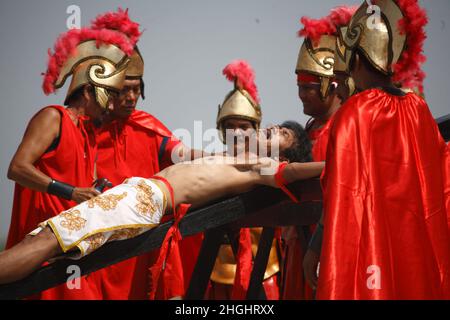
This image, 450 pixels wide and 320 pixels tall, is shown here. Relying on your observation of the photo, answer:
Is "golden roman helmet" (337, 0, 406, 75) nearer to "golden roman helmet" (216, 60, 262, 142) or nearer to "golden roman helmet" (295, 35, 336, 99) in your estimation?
"golden roman helmet" (295, 35, 336, 99)

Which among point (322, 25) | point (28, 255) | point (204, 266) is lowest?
point (28, 255)

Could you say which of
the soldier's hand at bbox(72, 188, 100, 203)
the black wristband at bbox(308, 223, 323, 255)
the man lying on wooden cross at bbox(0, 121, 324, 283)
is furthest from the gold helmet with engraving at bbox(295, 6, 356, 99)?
the black wristband at bbox(308, 223, 323, 255)

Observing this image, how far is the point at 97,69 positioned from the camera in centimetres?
495

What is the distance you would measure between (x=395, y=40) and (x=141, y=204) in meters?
1.56

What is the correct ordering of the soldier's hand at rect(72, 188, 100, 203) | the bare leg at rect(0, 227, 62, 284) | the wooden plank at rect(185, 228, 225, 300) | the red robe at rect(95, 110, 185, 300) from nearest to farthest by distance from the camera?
the bare leg at rect(0, 227, 62, 284) → the soldier's hand at rect(72, 188, 100, 203) → the wooden plank at rect(185, 228, 225, 300) → the red robe at rect(95, 110, 185, 300)

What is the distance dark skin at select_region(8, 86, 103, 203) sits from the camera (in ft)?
13.6

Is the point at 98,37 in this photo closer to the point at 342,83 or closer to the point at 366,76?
the point at 342,83

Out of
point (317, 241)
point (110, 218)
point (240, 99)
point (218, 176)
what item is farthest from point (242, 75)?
point (317, 241)

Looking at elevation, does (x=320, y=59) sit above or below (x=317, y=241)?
above

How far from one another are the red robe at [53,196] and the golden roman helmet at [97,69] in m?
0.45

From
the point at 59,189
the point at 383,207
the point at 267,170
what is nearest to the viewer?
the point at 383,207

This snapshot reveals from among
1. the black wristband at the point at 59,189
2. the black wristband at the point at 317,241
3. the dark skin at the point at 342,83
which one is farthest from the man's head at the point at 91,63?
the black wristband at the point at 317,241

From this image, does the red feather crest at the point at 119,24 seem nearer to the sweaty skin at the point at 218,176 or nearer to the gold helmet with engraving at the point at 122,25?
the gold helmet with engraving at the point at 122,25

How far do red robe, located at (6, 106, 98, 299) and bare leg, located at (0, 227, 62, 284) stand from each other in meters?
0.69
